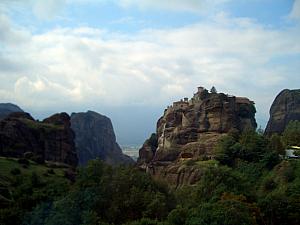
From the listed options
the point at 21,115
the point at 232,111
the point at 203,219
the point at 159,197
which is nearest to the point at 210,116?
the point at 232,111

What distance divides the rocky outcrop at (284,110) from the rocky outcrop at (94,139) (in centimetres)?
4412

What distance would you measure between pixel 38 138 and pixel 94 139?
63405 mm

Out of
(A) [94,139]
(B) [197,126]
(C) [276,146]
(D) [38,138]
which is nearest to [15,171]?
(D) [38,138]

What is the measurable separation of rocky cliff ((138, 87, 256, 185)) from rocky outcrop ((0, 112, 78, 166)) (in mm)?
15249

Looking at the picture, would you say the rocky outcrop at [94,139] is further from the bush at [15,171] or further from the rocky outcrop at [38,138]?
the bush at [15,171]

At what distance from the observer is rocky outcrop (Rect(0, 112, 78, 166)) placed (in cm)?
7331

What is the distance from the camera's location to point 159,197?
134 ft

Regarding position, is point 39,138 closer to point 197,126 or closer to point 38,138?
point 38,138

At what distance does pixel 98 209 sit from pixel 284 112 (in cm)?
9545

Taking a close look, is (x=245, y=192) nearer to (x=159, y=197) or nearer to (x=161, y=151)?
(x=159, y=197)

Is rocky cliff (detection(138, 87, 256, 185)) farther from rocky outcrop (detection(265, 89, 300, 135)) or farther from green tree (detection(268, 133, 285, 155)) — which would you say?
rocky outcrop (detection(265, 89, 300, 135))

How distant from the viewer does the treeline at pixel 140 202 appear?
35.4 meters

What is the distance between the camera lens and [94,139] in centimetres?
Answer: 14288

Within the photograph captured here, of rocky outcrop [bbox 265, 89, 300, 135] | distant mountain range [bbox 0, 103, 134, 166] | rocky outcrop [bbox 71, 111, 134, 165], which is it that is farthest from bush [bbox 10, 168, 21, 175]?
rocky outcrop [bbox 265, 89, 300, 135]
